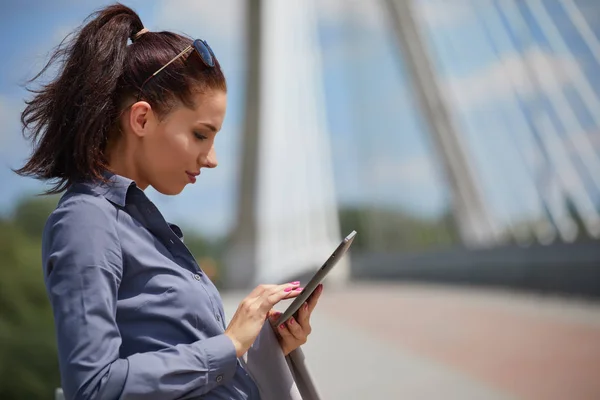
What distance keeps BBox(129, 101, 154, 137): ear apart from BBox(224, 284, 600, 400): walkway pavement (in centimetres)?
461

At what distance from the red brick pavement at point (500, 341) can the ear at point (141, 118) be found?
503 centimetres

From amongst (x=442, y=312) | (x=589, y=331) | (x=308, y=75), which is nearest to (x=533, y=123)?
(x=442, y=312)

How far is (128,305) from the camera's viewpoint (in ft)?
4.70

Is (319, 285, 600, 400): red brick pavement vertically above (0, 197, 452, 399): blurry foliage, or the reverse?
(0, 197, 452, 399): blurry foliage

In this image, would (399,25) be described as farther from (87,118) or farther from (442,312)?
(87,118)

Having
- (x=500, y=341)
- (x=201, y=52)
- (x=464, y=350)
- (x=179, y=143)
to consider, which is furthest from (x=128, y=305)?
(x=500, y=341)

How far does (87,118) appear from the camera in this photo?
1.52 meters

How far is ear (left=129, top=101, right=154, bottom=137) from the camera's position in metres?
1.55

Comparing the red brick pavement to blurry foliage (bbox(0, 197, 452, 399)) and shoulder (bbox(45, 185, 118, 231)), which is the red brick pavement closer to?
blurry foliage (bbox(0, 197, 452, 399))

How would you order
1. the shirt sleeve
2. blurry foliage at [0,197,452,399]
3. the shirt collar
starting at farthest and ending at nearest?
blurry foliage at [0,197,452,399] → the shirt collar → the shirt sleeve

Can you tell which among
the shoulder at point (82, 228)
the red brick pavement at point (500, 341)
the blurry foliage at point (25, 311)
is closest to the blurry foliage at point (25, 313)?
the blurry foliage at point (25, 311)

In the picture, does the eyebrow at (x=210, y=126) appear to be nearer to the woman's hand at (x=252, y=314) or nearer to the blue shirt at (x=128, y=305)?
the blue shirt at (x=128, y=305)

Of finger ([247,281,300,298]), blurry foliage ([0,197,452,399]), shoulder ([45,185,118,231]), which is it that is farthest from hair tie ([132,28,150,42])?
blurry foliage ([0,197,452,399])

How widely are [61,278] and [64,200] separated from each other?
18 centimetres
